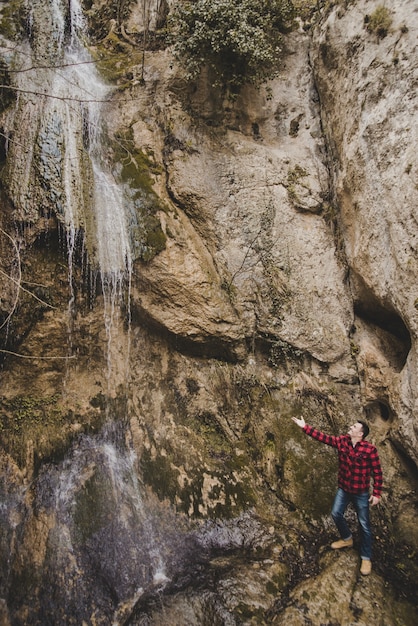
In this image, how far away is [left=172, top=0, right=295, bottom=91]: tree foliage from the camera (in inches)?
257

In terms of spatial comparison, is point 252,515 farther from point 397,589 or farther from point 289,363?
point 289,363

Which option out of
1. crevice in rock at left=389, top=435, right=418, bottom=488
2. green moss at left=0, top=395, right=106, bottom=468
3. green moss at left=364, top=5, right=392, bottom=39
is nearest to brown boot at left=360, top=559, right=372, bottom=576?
crevice in rock at left=389, top=435, right=418, bottom=488

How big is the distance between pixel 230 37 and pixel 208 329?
202 inches

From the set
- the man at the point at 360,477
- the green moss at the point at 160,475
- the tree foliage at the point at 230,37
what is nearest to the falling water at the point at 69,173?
the green moss at the point at 160,475

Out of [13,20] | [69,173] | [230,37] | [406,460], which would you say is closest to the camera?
[406,460]

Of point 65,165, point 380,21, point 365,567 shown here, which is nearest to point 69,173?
point 65,165

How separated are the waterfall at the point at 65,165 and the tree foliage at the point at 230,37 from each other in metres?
1.92

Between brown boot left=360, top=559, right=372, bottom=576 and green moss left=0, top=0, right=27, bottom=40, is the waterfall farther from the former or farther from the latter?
brown boot left=360, top=559, right=372, bottom=576

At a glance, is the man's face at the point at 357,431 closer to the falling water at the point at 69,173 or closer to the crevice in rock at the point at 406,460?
the crevice in rock at the point at 406,460

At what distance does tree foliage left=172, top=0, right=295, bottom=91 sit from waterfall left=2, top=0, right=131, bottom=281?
6.29 ft

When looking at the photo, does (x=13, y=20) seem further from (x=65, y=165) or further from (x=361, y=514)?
(x=361, y=514)

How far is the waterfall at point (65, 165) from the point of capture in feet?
19.8

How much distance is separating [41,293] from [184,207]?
2930 mm

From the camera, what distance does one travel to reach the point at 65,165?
6.33 metres
